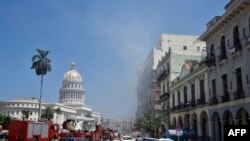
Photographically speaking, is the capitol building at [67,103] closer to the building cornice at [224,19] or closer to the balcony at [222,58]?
the building cornice at [224,19]

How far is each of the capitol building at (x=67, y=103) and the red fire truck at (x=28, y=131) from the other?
107m

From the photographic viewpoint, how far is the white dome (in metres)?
171

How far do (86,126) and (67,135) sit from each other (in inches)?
359

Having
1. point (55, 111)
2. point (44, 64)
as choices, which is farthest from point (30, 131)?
point (55, 111)

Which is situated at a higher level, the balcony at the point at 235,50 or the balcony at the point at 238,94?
the balcony at the point at 235,50

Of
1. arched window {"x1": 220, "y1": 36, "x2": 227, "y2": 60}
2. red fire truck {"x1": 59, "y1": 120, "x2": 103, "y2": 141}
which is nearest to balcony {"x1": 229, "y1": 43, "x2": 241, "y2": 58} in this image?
arched window {"x1": 220, "y1": 36, "x2": 227, "y2": 60}

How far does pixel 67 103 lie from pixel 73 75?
1645 centimetres

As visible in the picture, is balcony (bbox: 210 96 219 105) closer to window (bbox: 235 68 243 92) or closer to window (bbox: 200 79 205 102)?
window (bbox: 200 79 205 102)

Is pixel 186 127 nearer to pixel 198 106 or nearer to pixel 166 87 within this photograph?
pixel 198 106

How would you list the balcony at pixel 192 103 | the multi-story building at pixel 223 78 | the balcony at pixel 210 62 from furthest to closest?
the balcony at pixel 192 103 → the balcony at pixel 210 62 → the multi-story building at pixel 223 78

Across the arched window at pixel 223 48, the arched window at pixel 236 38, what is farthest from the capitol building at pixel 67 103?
the arched window at pixel 236 38

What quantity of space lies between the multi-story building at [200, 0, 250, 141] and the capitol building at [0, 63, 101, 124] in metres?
112

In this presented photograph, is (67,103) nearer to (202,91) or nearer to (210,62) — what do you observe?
(202,91)

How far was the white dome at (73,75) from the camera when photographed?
171m
